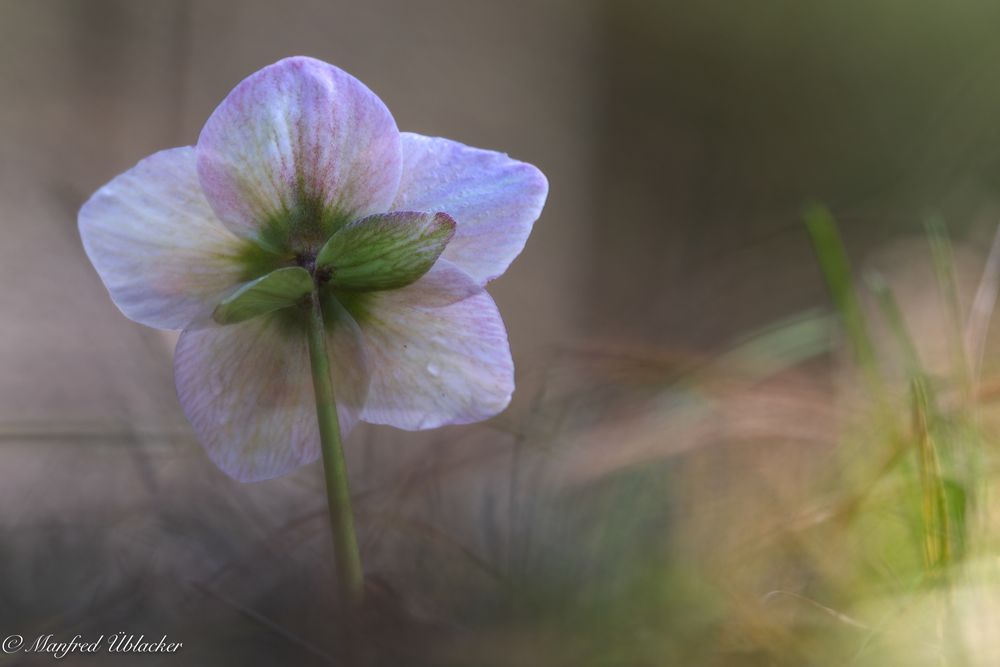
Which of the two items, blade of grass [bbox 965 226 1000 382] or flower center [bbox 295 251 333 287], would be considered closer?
flower center [bbox 295 251 333 287]

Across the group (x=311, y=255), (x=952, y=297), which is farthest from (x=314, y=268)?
(x=952, y=297)

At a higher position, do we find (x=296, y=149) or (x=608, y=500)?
(x=296, y=149)

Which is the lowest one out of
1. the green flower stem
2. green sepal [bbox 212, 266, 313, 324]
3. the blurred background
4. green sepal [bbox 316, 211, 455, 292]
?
the blurred background

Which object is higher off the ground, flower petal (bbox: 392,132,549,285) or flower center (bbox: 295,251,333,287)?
flower petal (bbox: 392,132,549,285)

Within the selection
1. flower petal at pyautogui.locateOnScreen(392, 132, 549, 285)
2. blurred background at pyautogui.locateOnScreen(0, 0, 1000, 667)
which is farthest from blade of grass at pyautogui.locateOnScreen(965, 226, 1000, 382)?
flower petal at pyautogui.locateOnScreen(392, 132, 549, 285)

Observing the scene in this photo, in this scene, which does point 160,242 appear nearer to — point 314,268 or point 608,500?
point 314,268

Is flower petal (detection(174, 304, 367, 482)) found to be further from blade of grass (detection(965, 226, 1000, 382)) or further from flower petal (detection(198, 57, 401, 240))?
blade of grass (detection(965, 226, 1000, 382))

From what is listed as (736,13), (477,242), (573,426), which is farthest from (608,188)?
(477,242)

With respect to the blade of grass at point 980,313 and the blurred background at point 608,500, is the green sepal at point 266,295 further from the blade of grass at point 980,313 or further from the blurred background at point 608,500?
the blade of grass at point 980,313

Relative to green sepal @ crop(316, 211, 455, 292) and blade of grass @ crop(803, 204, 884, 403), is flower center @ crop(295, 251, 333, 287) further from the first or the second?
blade of grass @ crop(803, 204, 884, 403)
